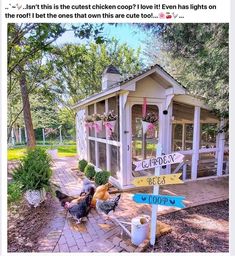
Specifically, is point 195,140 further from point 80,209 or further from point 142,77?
point 80,209

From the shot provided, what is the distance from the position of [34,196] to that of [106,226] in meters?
1.41

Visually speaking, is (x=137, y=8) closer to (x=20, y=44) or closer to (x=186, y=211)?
(x=20, y=44)

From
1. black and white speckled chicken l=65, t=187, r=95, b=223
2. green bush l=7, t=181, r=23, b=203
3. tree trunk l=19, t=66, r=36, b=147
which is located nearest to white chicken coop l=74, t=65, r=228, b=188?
black and white speckled chicken l=65, t=187, r=95, b=223

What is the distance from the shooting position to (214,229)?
2529mm

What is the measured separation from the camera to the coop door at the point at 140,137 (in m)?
4.12

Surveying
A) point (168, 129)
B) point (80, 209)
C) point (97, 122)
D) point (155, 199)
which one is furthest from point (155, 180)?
point (97, 122)

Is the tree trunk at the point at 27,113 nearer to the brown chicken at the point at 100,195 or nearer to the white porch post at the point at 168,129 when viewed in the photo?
the brown chicken at the point at 100,195

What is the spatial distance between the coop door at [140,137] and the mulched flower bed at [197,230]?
5.71 feet

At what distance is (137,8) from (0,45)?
1909 millimetres

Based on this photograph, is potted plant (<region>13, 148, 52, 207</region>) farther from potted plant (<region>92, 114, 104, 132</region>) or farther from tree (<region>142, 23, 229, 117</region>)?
tree (<region>142, 23, 229, 117</region>)

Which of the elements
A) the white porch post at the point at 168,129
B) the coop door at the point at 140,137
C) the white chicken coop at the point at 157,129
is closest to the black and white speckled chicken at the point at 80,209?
the white chicken coop at the point at 157,129

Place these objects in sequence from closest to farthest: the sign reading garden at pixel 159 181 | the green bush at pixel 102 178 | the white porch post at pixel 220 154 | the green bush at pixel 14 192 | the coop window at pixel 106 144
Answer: the sign reading garden at pixel 159 181 < the green bush at pixel 14 192 < the green bush at pixel 102 178 < the coop window at pixel 106 144 < the white porch post at pixel 220 154

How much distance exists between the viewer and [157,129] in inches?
166

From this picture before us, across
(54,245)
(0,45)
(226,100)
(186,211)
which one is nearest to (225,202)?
(186,211)
